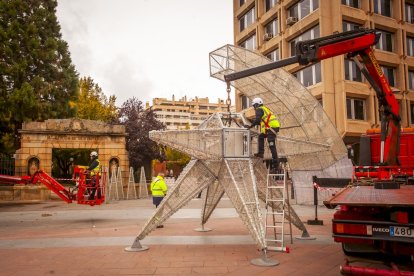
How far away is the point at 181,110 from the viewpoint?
354 ft

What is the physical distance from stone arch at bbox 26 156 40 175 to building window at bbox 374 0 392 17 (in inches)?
1012

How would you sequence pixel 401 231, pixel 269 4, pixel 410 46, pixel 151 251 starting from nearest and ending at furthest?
pixel 401 231 → pixel 151 251 → pixel 410 46 → pixel 269 4

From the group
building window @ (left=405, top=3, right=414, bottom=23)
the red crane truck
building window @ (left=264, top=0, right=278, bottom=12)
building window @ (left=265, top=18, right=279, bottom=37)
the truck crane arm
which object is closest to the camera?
the red crane truck

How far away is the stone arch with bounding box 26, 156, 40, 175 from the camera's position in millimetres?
21359

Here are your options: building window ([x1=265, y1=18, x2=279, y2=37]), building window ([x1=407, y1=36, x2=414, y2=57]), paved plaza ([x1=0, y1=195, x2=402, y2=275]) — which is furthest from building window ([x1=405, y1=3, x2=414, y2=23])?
paved plaza ([x1=0, y1=195, x2=402, y2=275])

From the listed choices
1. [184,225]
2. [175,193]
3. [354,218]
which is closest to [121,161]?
[184,225]

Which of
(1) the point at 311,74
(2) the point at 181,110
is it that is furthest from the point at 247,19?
(2) the point at 181,110

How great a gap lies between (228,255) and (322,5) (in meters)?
22.0

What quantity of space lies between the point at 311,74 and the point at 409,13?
10683mm

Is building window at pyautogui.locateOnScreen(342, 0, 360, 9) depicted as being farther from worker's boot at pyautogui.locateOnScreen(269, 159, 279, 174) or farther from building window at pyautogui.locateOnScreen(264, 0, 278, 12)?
worker's boot at pyautogui.locateOnScreen(269, 159, 279, 174)

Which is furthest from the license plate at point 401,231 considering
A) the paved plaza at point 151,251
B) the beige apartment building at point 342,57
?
the beige apartment building at point 342,57

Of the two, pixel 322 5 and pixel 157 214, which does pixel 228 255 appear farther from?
pixel 322 5

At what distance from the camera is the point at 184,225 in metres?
11.6

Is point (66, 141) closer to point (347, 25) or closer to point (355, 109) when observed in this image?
point (355, 109)
